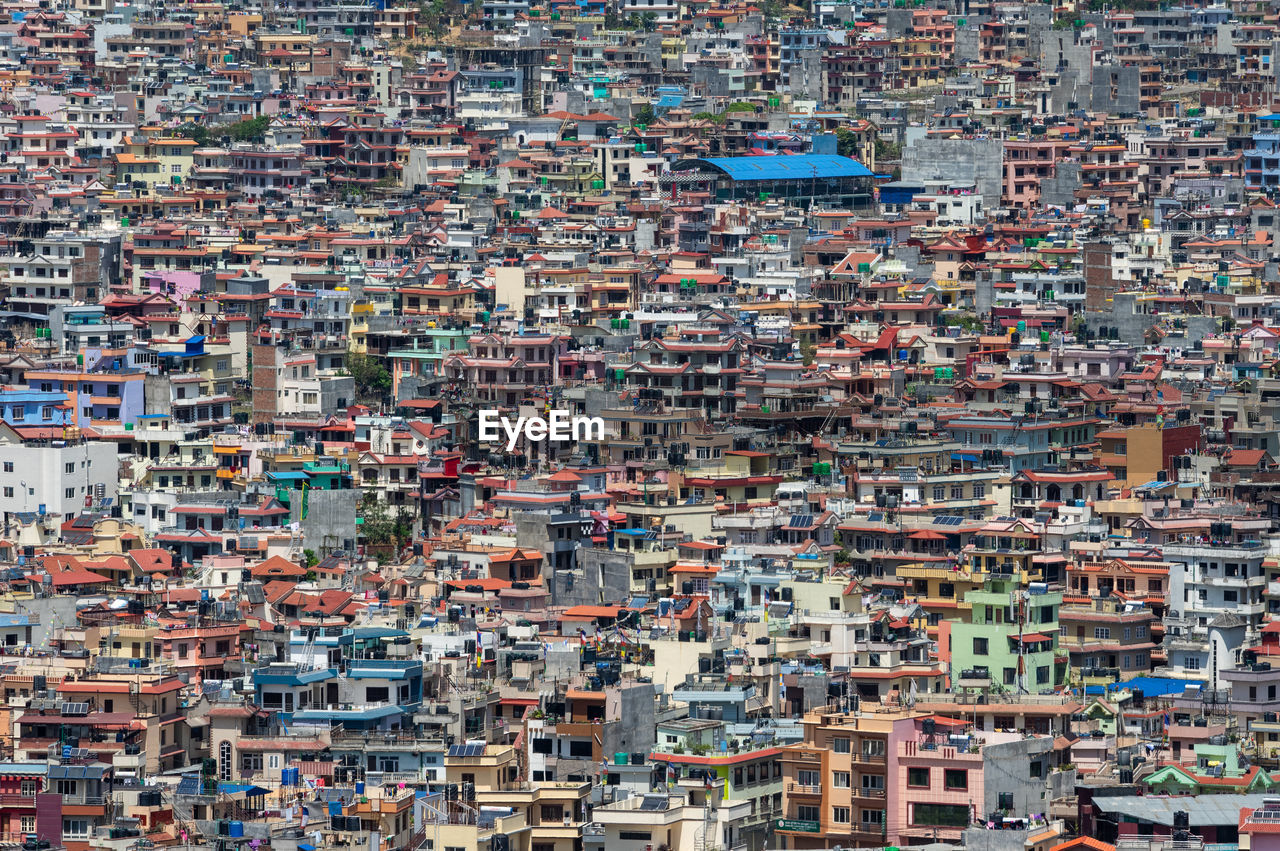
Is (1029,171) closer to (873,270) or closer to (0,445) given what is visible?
(873,270)

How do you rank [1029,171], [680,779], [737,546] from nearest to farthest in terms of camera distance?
1. [680,779]
2. [737,546]
3. [1029,171]

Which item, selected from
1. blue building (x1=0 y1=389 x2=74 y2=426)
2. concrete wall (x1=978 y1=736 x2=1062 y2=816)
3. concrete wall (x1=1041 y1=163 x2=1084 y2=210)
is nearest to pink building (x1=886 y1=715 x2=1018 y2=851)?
concrete wall (x1=978 y1=736 x2=1062 y2=816)

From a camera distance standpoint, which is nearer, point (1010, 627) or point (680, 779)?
point (680, 779)

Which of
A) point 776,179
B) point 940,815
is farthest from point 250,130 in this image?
point 940,815

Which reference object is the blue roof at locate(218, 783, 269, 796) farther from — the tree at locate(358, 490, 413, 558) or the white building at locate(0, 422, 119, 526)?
the white building at locate(0, 422, 119, 526)

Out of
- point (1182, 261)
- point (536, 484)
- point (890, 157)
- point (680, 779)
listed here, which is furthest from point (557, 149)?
point (680, 779)

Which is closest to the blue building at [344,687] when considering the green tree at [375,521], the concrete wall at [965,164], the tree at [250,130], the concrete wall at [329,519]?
the concrete wall at [329,519]

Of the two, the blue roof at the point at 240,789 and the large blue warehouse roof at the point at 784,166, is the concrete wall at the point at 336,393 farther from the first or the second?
the blue roof at the point at 240,789

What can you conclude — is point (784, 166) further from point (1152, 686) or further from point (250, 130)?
point (1152, 686)
